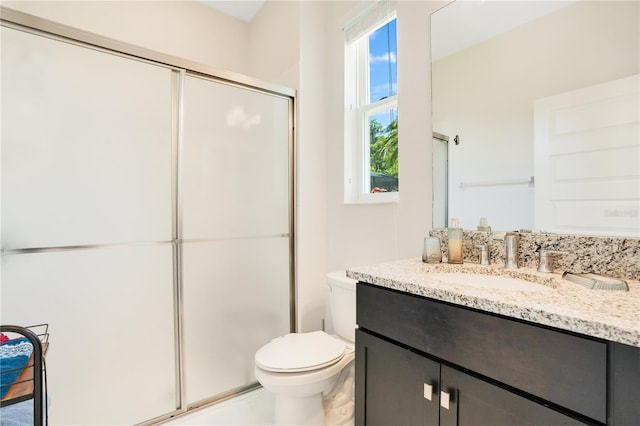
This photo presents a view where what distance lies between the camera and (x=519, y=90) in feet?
4.14

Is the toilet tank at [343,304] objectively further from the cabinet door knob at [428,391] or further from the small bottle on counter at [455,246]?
the cabinet door knob at [428,391]

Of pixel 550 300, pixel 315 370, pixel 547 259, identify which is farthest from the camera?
pixel 315 370

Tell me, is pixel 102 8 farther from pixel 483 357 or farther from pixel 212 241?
pixel 483 357

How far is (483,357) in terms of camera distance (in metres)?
0.79

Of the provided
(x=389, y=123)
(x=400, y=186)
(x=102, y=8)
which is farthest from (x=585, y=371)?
(x=102, y=8)

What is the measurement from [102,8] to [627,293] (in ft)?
9.72

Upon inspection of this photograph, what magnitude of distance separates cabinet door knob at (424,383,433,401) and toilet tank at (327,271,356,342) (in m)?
0.72

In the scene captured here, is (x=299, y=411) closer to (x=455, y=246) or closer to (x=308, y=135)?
(x=455, y=246)

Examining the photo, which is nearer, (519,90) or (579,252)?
(579,252)

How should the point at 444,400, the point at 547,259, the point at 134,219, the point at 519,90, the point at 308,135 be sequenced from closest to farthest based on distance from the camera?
the point at 444,400
the point at 547,259
the point at 519,90
the point at 134,219
the point at 308,135

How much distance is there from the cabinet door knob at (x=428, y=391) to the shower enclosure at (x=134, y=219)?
130cm

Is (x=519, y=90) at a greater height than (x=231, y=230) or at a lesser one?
greater

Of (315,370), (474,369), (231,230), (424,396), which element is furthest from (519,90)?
(231,230)

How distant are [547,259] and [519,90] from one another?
2.23 ft
